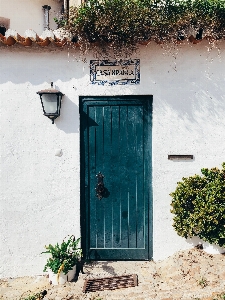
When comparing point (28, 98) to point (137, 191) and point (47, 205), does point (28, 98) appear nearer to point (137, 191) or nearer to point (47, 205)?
point (47, 205)

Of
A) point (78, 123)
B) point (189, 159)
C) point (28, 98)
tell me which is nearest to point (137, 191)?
point (189, 159)

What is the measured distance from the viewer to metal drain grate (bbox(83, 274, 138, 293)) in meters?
4.82

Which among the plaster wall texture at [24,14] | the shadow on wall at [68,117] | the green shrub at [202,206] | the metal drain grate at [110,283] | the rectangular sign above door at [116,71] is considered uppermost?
the plaster wall texture at [24,14]

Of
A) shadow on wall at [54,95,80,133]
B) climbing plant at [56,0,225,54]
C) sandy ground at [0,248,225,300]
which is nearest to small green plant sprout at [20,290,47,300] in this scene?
sandy ground at [0,248,225,300]

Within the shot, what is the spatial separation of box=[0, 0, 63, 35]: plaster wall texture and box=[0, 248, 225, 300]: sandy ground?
6.25 meters

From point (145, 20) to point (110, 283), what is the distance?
3811mm

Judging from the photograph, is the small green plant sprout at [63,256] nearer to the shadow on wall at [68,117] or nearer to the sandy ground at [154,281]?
the sandy ground at [154,281]

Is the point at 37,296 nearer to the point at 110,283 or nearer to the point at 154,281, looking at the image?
the point at 110,283

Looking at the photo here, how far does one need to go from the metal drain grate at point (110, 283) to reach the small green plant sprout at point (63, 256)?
36 cm

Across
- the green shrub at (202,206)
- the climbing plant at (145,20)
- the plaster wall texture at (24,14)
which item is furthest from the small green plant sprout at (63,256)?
the plaster wall texture at (24,14)

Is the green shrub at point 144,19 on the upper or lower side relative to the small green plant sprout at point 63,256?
upper

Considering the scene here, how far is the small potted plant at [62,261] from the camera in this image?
496cm

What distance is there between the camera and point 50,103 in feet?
17.0

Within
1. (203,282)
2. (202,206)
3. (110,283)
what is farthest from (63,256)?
(202,206)
